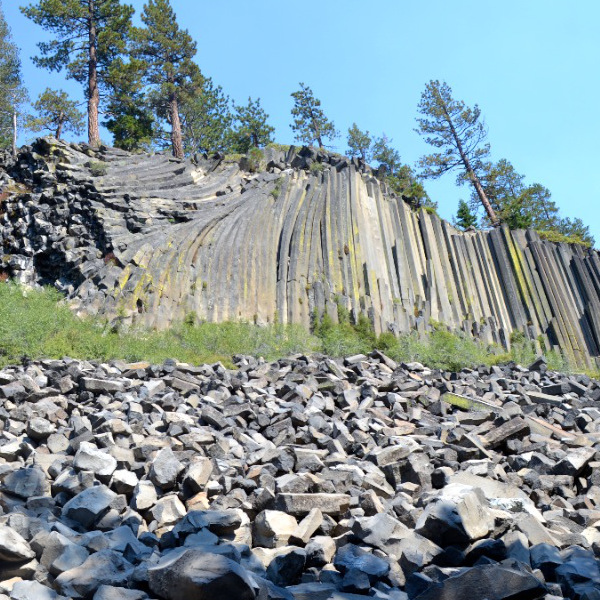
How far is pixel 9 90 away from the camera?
125 ft

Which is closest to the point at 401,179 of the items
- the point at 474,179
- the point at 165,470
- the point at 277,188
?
the point at 474,179

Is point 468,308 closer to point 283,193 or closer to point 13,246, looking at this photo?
point 283,193

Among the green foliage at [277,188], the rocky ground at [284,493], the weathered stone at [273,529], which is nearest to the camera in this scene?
the rocky ground at [284,493]

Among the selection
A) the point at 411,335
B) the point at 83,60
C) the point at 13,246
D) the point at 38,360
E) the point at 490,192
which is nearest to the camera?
the point at 38,360

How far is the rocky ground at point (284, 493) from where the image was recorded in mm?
3113

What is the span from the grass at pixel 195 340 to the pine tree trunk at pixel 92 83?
14107 mm

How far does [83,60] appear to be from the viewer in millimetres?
28766

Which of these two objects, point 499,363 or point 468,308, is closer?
point 499,363

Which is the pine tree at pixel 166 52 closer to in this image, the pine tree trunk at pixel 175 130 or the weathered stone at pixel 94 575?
the pine tree trunk at pixel 175 130

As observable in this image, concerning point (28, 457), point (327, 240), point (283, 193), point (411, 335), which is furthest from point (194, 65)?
point (28, 457)

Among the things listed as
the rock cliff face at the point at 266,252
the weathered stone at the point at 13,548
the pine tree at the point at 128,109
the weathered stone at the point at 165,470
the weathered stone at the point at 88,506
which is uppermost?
the pine tree at the point at 128,109

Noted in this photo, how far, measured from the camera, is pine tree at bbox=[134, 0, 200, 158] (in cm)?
3200

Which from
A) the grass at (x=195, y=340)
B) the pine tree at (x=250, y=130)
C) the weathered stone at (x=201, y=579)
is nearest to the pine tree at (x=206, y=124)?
the pine tree at (x=250, y=130)

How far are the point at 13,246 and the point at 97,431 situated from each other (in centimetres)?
1293
